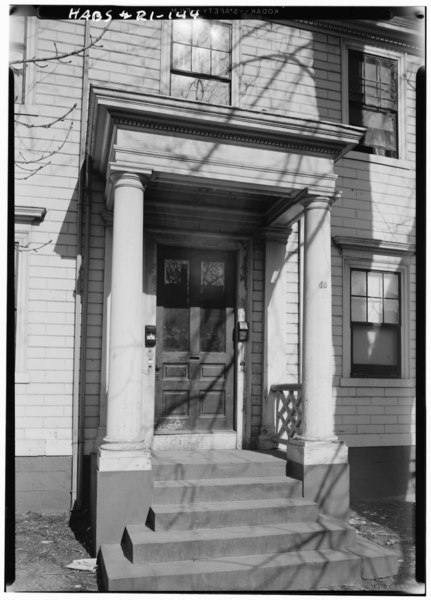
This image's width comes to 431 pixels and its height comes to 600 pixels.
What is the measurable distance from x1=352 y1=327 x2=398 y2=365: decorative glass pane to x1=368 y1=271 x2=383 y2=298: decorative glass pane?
1.68 ft

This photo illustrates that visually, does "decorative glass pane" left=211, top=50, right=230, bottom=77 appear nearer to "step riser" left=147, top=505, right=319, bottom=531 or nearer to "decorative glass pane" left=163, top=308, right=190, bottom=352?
"decorative glass pane" left=163, top=308, right=190, bottom=352

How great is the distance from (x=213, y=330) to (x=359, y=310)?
2.27m

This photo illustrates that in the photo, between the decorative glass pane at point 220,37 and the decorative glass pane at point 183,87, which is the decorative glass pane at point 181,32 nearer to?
the decorative glass pane at point 220,37

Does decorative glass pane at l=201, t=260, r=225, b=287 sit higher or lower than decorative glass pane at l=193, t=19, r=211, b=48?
lower

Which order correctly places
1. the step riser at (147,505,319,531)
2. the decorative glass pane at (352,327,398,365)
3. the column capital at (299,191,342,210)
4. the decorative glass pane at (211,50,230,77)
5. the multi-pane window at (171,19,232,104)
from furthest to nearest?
the decorative glass pane at (352,327,398,365) → the decorative glass pane at (211,50,230,77) → the multi-pane window at (171,19,232,104) → the column capital at (299,191,342,210) → the step riser at (147,505,319,531)

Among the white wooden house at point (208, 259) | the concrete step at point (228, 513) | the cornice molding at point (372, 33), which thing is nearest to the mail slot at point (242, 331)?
the white wooden house at point (208, 259)

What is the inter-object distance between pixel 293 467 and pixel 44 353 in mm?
3098

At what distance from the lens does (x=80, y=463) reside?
6.25m

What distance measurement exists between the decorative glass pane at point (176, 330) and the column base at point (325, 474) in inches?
79.2

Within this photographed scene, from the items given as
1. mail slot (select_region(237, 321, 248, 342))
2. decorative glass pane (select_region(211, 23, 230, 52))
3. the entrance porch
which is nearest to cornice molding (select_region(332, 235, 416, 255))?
the entrance porch

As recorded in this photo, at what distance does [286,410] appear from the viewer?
6770 millimetres

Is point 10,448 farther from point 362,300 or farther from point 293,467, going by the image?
point 362,300

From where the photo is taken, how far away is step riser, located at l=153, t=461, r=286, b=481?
539cm

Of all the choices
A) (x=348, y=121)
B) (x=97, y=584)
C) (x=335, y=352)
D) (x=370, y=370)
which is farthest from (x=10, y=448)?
(x=348, y=121)
